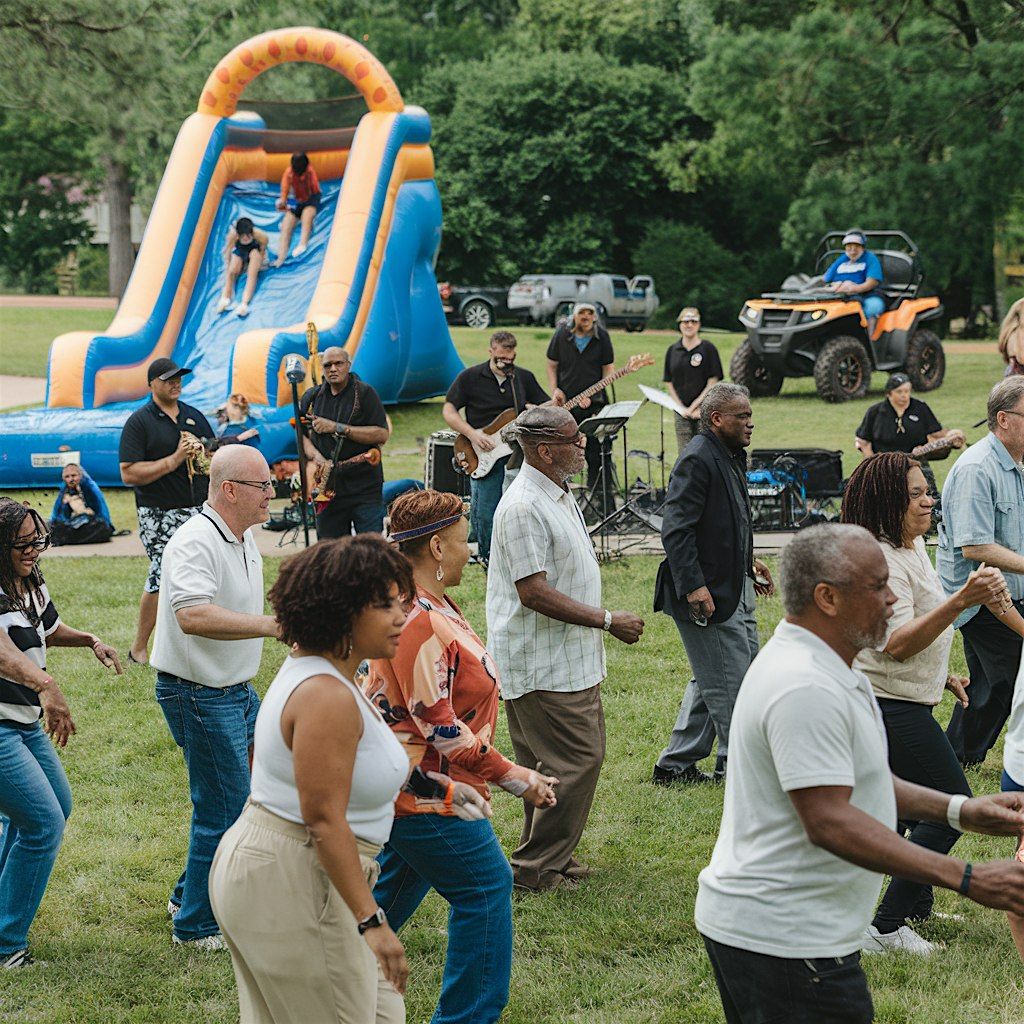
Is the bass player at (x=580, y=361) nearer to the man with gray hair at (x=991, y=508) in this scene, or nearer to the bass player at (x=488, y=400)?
the bass player at (x=488, y=400)

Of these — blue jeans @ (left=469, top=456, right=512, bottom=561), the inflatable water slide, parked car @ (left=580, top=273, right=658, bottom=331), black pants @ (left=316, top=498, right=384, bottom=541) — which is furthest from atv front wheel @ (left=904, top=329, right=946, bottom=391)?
parked car @ (left=580, top=273, right=658, bottom=331)

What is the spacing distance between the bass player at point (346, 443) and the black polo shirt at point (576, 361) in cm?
299

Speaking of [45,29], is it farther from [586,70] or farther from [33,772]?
[586,70]

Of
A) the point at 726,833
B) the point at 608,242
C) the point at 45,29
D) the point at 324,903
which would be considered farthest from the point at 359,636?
the point at 608,242

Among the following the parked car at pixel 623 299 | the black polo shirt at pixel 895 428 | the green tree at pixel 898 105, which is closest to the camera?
the black polo shirt at pixel 895 428

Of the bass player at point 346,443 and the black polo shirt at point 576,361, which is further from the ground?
the black polo shirt at point 576,361

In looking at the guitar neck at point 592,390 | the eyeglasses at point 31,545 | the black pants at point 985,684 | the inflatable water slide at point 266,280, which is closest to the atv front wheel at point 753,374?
the inflatable water slide at point 266,280

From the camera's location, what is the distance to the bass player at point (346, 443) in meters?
9.13

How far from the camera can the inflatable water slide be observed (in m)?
14.7

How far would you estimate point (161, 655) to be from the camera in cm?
484

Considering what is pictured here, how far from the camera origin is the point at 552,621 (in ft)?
17.3

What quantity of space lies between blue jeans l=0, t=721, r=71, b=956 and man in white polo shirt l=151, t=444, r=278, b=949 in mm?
459

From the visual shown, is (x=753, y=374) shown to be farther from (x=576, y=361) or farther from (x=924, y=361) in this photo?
(x=576, y=361)

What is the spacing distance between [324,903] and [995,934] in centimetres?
298
